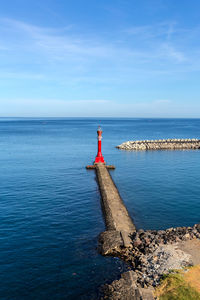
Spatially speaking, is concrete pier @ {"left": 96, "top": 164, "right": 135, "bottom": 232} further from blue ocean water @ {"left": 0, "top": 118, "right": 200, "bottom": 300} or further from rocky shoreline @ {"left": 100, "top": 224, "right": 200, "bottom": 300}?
rocky shoreline @ {"left": 100, "top": 224, "right": 200, "bottom": 300}

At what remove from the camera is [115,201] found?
20625mm

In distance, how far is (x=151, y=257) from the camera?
12375 millimetres

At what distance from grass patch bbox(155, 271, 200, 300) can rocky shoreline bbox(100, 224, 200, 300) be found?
0.33 metres

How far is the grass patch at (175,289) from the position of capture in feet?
31.3

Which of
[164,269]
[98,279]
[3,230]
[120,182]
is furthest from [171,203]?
→ [3,230]

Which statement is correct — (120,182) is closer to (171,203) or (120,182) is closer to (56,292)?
(171,203)

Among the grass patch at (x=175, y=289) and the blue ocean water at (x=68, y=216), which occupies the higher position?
the grass patch at (x=175, y=289)

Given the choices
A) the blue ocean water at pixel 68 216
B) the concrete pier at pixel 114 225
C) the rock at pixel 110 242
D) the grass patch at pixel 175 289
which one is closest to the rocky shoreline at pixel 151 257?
the rock at pixel 110 242

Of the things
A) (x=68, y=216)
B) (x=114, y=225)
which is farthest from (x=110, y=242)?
(x=68, y=216)

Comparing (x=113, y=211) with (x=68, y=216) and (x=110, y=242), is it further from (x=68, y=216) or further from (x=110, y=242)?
(x=110, y=242)

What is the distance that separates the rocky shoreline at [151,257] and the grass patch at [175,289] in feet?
1.10

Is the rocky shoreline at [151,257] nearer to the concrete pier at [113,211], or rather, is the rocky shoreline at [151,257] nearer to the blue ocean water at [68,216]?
the blue ocean water at [68,216]

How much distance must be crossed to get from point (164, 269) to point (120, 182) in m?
16.7

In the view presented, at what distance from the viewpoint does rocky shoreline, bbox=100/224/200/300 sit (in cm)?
1012
